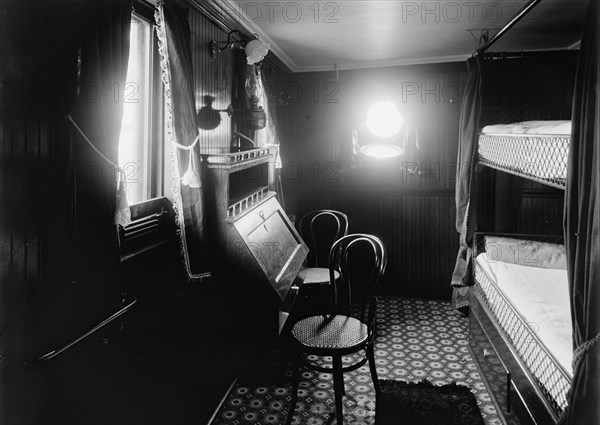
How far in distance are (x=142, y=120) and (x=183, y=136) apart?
33cm

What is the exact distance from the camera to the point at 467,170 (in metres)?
3.69

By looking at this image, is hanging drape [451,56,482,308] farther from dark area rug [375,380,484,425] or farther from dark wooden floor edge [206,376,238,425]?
dark wooden floor edge [206,376,238,425]

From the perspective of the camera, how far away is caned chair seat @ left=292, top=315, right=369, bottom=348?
2.64 meters

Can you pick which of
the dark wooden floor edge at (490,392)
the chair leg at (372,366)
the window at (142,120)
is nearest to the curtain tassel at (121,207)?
the window at (142,120)

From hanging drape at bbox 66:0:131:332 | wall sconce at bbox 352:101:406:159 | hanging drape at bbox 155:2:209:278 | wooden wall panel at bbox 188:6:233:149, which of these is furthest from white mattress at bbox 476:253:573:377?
wooden wall panel at bbox 188:6:233:149

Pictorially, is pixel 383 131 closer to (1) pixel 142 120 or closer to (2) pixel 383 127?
(2) pixel 383 127

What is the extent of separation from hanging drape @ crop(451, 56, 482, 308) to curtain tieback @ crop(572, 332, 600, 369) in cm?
219

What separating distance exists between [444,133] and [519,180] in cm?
128

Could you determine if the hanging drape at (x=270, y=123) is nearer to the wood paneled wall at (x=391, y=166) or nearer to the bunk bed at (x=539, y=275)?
the wood paneled wall at (x=391, y=166)

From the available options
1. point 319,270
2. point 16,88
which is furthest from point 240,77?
point 16,88

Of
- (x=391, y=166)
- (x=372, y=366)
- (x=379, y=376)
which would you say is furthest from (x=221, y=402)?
(x=391, y=166)

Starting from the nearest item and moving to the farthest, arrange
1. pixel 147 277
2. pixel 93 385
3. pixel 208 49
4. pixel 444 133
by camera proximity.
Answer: pixel 93 385 < pixel 147 277 < pixel 208 49 < pixel 444 133

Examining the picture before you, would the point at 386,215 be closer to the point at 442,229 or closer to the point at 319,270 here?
the point at 442,229

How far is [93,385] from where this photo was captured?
77.5 inches
